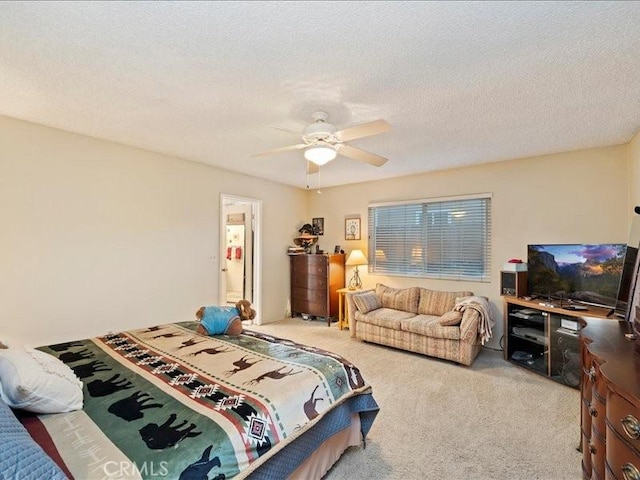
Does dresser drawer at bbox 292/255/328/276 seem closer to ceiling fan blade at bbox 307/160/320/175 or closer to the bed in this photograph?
ceiling fan blade at bbox 307/160/320/175

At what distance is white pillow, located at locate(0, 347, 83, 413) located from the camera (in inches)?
50.5

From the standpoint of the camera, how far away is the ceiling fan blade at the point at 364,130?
7.25ft

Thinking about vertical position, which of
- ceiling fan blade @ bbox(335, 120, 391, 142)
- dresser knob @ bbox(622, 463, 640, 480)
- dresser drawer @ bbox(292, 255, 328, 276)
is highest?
ceiling fan blade @ bbox(335, 120, 391, 142)

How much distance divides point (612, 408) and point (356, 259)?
13.2 ft

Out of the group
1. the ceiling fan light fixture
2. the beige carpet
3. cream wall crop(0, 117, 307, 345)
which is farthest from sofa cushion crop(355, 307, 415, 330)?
the ceiling fan light fixture

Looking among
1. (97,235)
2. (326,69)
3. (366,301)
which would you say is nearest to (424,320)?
(366,301)

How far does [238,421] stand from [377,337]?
3117mm

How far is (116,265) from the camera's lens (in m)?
3.43

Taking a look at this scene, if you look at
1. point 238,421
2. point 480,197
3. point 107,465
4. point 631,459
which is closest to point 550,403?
point 631,459

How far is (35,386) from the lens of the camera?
4.31 feet

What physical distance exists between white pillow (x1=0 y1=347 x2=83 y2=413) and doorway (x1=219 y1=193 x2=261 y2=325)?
3.08 metres

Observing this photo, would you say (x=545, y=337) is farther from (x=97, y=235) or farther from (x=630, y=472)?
(x=97, y=235)

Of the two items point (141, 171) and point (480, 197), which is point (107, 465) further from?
point (480, 197)

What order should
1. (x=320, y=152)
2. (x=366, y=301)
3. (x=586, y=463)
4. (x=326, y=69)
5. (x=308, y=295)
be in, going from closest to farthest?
(x=586, y=463) → (x=326, y=69) → (x=320, y=152) → (x=366, y=301) → (x=308, y=295)
